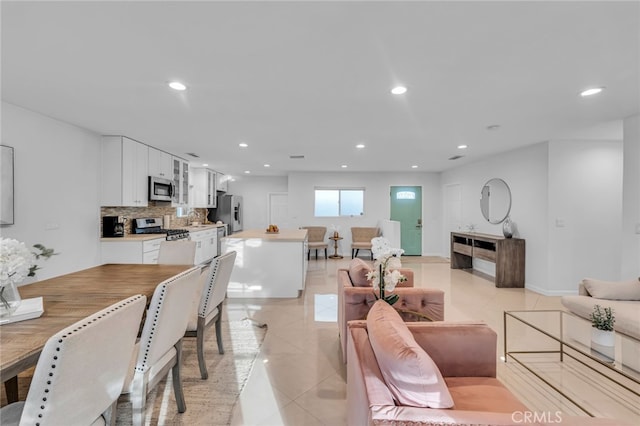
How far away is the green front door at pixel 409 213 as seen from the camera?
8266 mm

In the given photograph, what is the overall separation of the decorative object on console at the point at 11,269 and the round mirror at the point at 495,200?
627 cm

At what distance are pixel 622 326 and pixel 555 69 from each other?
7.40ft

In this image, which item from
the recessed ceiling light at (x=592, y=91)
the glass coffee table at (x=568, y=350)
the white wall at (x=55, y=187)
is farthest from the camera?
the white wall at (x=55, y=187)

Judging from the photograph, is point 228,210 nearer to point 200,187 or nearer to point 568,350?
point 200,187

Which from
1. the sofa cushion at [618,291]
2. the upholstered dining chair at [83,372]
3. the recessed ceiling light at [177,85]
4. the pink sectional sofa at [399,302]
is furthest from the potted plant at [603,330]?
the recessed ceiling light at [177,85]

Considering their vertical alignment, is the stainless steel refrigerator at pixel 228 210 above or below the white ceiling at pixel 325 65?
below

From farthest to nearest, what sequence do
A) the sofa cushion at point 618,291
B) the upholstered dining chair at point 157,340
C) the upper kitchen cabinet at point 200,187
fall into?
1. the upper kitchen cabinet at point 200,187
2. the sofa cushion at point 618,291
3. the upholstered dining chair at point 157,340

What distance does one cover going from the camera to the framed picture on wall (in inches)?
110

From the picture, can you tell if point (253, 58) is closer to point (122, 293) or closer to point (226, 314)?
point (122, 293)

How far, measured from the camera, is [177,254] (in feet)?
10.7

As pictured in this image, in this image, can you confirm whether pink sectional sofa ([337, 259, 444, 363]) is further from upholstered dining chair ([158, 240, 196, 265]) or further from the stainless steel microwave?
the stainless steel microwave

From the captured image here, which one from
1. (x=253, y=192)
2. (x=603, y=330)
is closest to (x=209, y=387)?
(x=603, y=330)

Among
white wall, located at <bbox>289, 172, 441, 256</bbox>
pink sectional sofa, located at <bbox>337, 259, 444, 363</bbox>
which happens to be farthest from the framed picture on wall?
white wall, located at <bbox>289, 172, 441, 256</bbox>

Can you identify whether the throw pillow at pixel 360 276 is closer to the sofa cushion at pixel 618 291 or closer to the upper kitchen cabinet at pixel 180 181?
the sofa cushion at pixel 618 291
